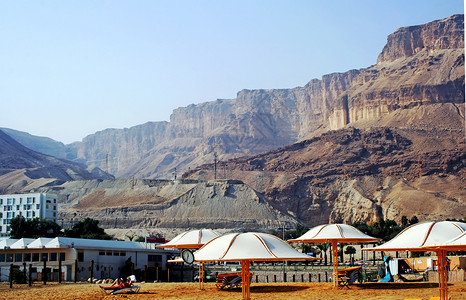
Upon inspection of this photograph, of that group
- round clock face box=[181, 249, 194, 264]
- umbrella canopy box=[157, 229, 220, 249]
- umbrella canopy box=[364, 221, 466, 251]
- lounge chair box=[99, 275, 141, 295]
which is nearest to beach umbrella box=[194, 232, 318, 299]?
round clock face box=[181, 249, 194, 264]

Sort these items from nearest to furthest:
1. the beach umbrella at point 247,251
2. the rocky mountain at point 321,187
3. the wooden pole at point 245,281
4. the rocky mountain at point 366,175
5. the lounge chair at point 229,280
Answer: the wooden pole at point 245,281 < the beach umbrella at point 247,251 < the lounge chair at point 229,280 < the rocky mountain at point 321,187 < the rocky mountain at point 366,175

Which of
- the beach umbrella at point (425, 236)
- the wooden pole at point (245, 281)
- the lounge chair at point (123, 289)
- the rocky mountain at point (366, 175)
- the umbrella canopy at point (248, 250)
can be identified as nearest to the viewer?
the wooden pole at point (245, 281)

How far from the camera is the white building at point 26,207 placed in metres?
119

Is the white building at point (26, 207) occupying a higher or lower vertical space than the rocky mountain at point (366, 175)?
lower

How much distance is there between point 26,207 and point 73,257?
72048 millimetres

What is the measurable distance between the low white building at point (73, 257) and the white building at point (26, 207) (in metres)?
62.4

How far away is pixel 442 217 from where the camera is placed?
5290 inches

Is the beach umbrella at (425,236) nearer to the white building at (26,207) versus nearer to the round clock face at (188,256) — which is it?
the round clock face at (188,256)

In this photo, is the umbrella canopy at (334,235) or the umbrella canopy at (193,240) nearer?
the umbrella canopy at (334,235)

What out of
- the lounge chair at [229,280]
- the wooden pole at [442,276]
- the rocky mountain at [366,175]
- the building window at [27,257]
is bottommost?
the lounge chair at [229,280]

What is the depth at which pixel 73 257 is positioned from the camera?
5291 centimetres

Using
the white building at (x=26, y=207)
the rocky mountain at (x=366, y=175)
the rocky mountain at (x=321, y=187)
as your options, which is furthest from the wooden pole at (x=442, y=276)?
A: the rocky mountain at (x=366, y=175)

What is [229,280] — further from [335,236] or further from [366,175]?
[366,175]

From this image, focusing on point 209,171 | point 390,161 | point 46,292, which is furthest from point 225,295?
point 209,171
